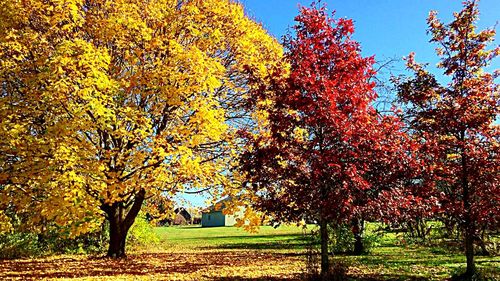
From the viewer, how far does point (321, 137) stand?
9391mm

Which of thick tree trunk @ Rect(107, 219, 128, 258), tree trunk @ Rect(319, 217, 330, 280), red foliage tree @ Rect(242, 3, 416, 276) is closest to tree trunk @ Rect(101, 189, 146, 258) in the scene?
thick tree trunk @ Rect(107, 219, 128, 258)

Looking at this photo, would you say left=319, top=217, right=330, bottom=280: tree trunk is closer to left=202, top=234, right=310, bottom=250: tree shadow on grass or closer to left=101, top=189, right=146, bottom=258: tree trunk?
left=101, top=189, right=146, bottom=258: tree trunk

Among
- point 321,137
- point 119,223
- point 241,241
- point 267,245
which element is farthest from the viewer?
point 241,241

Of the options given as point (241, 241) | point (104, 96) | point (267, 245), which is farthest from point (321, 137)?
point (241, 241)

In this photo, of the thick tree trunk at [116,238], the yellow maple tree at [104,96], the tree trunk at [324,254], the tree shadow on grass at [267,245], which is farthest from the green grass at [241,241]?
the yellow maple tree at [104,96]

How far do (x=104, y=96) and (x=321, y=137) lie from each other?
5900mm

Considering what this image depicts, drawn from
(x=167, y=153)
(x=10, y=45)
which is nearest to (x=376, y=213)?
(x=167, y=153)

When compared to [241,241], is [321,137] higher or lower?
higher

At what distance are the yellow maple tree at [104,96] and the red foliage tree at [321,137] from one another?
187 centimetres

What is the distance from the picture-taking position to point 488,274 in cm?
1064

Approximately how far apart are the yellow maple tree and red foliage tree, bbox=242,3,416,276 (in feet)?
6.12

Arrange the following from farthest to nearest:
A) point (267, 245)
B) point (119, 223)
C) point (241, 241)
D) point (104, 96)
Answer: point (241, 241)
point (267, 245)
point (119, 223)
point (104, 96)

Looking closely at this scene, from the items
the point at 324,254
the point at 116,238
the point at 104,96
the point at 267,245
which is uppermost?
the point at 104,96

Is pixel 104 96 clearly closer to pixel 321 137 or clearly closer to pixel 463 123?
pixel 321 137
